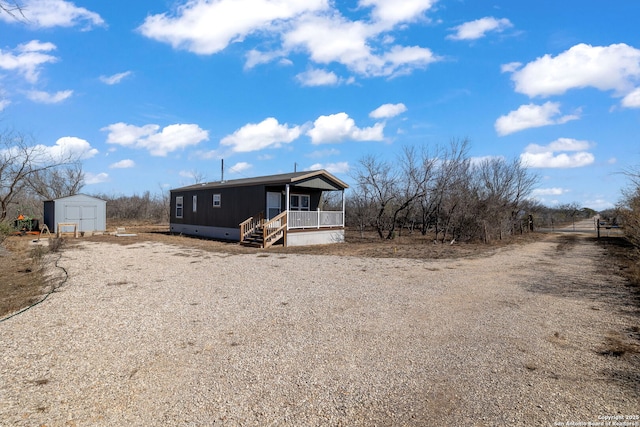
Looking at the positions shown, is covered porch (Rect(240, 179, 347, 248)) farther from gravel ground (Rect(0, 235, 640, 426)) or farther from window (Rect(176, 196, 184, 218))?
window (Rect(176, 196, 184, 218))

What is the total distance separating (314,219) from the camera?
55.7 feet

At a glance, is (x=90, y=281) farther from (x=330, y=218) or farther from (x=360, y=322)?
(x=330, y=218)

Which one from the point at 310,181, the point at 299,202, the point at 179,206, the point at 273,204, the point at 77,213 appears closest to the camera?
the point at 310,181

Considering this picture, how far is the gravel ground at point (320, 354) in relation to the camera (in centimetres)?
286

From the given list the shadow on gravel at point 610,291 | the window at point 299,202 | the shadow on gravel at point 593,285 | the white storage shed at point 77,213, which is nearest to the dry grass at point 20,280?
the shadow on gravel at point 610,291

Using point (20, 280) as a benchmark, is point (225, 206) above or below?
above

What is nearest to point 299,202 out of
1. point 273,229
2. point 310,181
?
point 310,181

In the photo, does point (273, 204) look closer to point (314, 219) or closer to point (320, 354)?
point (314, 219)

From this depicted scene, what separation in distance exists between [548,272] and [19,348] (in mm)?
10854

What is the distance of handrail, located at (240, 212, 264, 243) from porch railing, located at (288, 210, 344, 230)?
176cm

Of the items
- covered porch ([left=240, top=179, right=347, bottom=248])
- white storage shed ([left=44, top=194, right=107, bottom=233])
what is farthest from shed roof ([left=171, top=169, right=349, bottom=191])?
white storage shed ([left=44, top=194, right=107, bottom=233])

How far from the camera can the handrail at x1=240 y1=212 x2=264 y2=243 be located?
1619cm

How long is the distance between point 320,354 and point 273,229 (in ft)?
38.1

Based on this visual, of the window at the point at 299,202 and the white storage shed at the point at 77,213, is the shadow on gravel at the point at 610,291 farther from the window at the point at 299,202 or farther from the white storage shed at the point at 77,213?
the white storage shed at the point at 77,213
